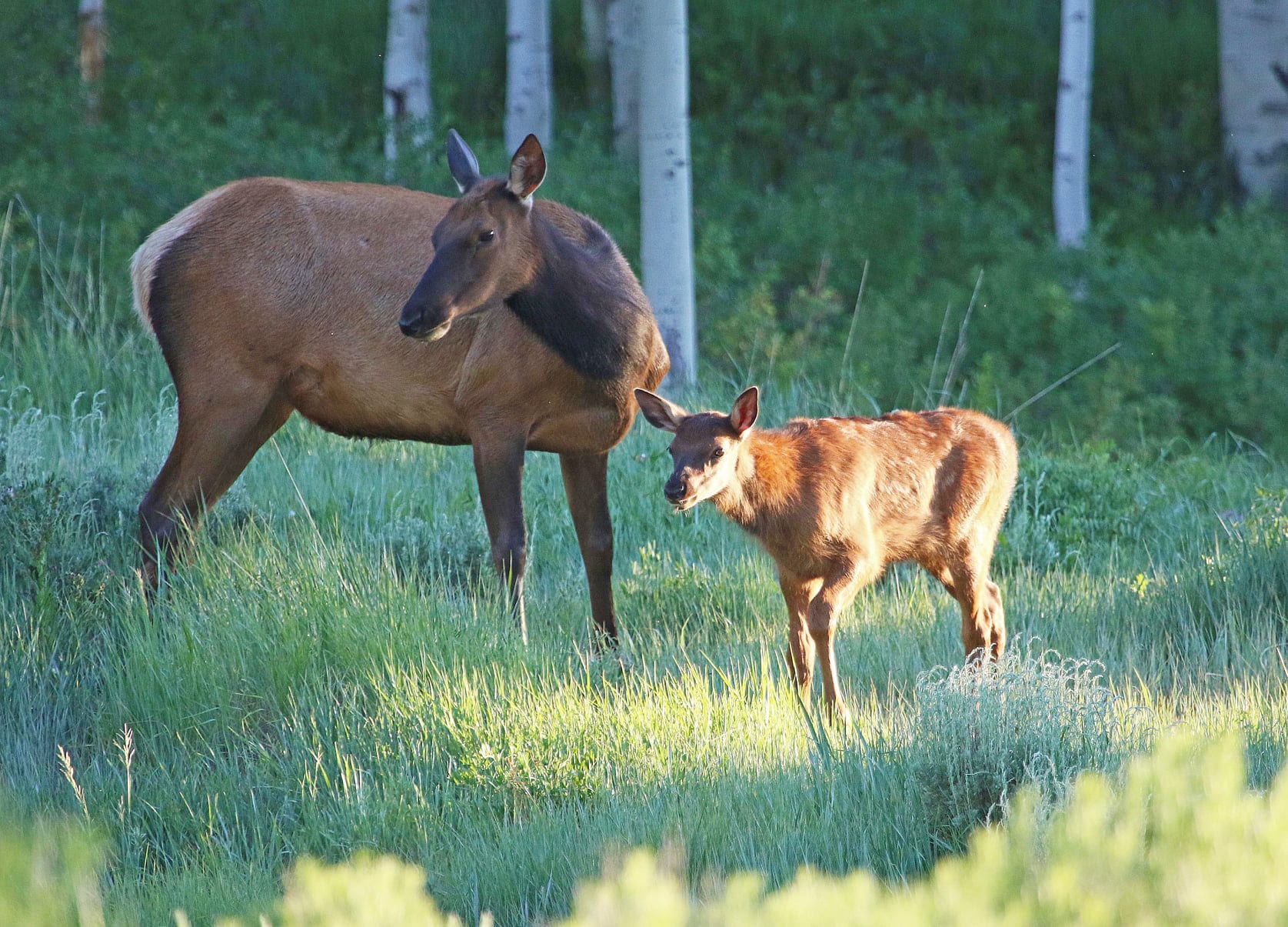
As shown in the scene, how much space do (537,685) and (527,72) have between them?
11951 mm

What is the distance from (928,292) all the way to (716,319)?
7.74 ft

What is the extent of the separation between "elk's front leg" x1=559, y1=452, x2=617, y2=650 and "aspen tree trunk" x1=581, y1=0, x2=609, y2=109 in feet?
43.6

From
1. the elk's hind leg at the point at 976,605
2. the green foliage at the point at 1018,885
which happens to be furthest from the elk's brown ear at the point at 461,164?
the green foliage at the point at 1018,885

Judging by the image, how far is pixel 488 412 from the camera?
246 inches

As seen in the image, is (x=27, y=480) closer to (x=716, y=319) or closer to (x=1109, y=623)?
(x=1109, y=623)

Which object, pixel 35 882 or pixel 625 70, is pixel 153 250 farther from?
pixel 625 70

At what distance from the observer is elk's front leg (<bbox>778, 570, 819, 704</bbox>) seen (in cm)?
557

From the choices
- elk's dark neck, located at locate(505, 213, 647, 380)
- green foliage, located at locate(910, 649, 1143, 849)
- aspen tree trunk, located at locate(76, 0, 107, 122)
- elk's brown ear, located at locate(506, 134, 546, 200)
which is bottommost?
green foliage, located at locate(910, 649, 1143, 849)

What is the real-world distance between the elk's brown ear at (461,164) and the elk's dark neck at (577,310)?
0.33 metres

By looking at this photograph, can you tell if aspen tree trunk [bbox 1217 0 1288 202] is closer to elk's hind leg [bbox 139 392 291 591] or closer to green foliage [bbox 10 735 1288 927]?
elk's hind leg [bbox 139 392 291 591]

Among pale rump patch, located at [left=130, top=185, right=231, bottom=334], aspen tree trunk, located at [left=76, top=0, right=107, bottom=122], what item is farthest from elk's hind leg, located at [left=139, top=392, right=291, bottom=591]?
aspen tree trunk, located at [left=76, top=0, right=107, bottom=122]

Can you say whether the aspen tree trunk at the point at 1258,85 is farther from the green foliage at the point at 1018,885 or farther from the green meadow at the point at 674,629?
the green foliage at the point at 1018,885

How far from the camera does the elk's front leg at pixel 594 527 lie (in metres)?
6.46

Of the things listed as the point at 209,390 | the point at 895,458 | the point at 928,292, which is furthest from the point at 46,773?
the point at 928,292
